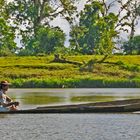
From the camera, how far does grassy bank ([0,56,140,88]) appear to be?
A: 68.9m

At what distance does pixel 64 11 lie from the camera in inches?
4200

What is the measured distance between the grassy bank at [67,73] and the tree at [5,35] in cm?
909

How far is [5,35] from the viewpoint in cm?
9688

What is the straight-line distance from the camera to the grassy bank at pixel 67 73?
6888 centimetres

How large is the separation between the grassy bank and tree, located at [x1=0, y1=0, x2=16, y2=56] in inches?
358

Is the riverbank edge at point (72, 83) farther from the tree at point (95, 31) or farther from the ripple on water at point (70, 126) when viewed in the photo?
the ripple on water at point (70, 126)

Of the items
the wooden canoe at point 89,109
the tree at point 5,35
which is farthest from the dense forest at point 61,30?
the wooden canoe at point 89,109

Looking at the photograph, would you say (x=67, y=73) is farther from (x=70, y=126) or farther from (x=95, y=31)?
(x=70, y=126)

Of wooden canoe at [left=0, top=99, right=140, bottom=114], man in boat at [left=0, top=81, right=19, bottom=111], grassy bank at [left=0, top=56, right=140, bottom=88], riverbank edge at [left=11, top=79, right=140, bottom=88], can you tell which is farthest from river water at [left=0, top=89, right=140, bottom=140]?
grassy bank at [left=0, top=56, right=140, bottom=88]

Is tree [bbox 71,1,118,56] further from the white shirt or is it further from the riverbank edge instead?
the white shirt

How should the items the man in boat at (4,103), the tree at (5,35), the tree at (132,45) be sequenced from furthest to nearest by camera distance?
the tree at (132,45) → the tree at (5,35) → the man in boat at (4,103)

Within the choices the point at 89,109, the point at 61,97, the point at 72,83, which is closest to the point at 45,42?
the point at 72,83

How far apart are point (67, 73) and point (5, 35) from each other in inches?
848

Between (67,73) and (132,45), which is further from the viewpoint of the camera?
(132,45)
